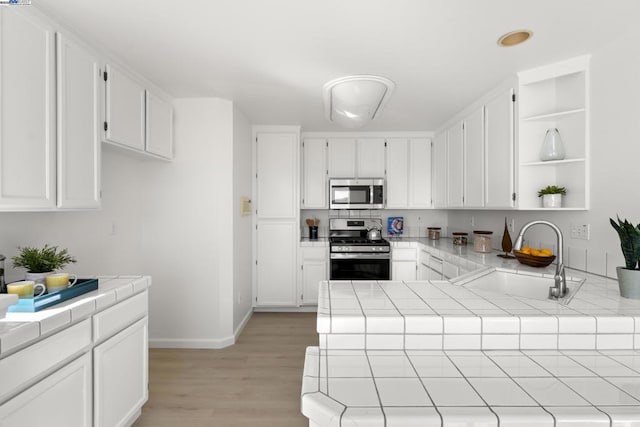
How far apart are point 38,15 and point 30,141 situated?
0.62m

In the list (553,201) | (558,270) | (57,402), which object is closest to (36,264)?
(57,402)

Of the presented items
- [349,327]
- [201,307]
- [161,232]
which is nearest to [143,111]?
[161,232]

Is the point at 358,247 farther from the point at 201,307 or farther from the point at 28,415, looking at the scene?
the point at 28,415

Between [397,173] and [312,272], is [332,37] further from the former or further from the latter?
[312,272]

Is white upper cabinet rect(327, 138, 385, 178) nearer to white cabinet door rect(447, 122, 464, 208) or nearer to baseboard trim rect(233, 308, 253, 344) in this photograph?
white cabinet door rect(447, 122, 464, 208)

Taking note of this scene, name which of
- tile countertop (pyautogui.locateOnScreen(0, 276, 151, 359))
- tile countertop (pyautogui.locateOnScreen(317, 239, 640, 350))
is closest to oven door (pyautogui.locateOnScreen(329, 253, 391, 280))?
tile countertop (pyautogui.locateOnScreen(0, 276, 151, 359))

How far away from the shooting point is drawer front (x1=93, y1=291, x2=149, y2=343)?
150 cm

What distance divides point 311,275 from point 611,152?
294cm

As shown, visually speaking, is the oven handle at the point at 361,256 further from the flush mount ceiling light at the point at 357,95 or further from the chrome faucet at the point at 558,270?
the chrome faucet at the point at 558,270

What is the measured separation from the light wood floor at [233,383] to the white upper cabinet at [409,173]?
2076 mm

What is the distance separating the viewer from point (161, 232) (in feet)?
9.66

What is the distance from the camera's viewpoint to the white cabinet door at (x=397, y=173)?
4.16 metres

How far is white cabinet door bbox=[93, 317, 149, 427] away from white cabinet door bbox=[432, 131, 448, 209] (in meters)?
3.31

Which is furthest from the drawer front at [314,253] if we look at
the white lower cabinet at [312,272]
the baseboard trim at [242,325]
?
the baseboard trim at [242,325]
